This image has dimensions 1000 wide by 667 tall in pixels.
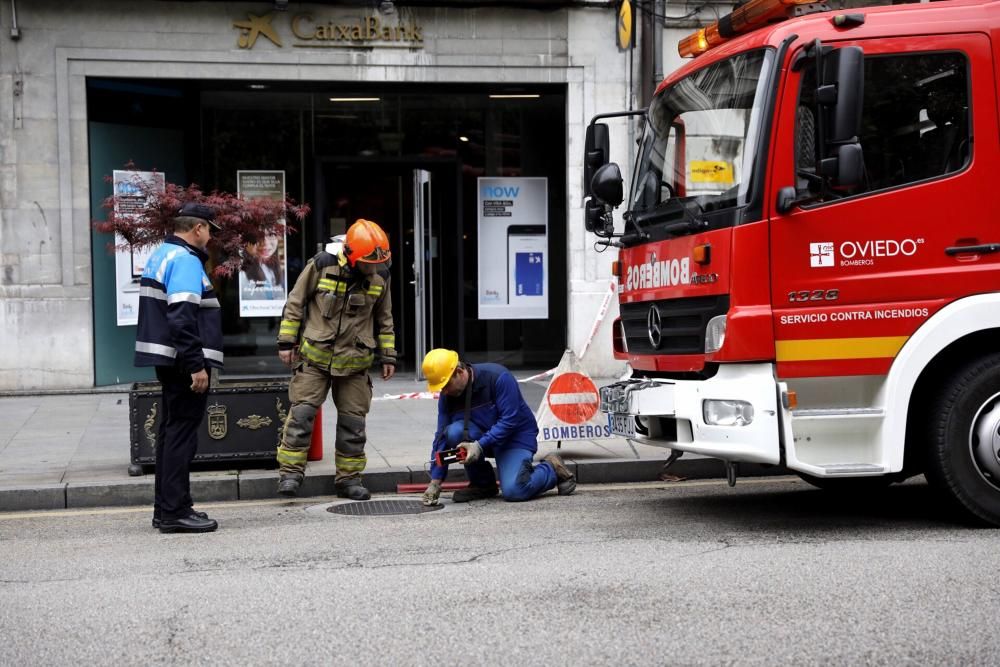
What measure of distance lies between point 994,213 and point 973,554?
1850 millimetres

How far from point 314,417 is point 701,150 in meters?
3.21

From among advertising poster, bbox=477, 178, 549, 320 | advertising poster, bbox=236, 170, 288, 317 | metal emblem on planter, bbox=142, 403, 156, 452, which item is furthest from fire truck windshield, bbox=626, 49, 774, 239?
advertising poster, bbox=236, 170, 288, 317

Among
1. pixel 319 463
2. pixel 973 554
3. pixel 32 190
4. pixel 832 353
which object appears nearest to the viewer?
pixel 973 554

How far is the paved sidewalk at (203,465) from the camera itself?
811 cm

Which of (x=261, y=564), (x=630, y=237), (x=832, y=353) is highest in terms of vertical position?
(x=630, y=237)

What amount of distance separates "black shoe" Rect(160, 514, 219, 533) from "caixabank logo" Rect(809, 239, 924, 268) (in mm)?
3808

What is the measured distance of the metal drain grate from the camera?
765cm

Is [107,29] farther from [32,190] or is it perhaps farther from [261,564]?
[261,564]

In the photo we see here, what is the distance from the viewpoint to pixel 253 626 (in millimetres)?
4824

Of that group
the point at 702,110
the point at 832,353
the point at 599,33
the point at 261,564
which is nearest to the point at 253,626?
the point at 261,564

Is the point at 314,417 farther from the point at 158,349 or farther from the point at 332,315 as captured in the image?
the point at 158,349

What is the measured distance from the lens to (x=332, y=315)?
26.3 feet

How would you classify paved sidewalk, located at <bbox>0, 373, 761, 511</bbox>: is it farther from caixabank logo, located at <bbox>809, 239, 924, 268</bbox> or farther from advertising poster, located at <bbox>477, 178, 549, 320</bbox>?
advertising poster, located at <bbox>477, 178, 549, 320</bbox>

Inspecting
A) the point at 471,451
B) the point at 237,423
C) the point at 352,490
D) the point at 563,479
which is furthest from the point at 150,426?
the point at 563,479
